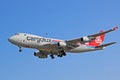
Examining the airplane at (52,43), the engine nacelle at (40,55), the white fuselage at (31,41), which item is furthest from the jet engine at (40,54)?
the white fuselage at (31,41)

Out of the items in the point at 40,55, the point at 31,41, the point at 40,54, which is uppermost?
the point at 31,41

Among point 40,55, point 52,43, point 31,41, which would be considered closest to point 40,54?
point 40,55

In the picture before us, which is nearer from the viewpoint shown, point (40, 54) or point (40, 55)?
point (40, 54)

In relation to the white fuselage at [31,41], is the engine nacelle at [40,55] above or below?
below

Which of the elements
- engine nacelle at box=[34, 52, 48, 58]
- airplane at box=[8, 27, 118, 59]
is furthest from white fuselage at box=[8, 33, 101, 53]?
engine nacelle at box=[34, 52, 48, 58]

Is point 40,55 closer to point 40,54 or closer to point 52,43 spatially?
point 40,54

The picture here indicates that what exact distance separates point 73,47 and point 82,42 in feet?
10.9

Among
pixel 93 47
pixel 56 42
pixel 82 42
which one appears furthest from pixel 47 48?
pixel 93 47

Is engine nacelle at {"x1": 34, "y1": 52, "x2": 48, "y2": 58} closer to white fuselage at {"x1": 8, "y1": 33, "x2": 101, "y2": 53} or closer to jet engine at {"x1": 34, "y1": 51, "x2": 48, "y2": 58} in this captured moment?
jet engine at {"x1": 34, "y1": 51, "x2": 48, "y2": 58}

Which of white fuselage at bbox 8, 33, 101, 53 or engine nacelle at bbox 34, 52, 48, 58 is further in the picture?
engine nacelle at bbox 34, 52, 48, 58

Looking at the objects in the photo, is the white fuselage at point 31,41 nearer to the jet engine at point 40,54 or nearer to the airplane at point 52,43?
the airplane at point 52,43

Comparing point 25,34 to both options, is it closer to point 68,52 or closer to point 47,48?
point 47,48

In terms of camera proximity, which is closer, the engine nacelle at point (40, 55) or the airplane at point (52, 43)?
the airplane at point (52, 43)

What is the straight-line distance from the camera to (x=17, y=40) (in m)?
86.3
